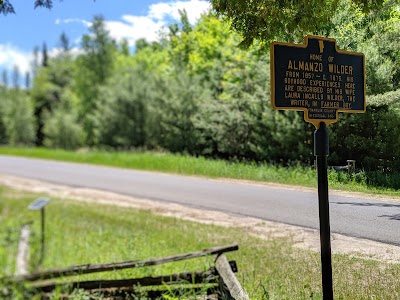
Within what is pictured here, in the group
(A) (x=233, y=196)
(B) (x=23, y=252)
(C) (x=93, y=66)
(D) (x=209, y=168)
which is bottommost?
(B) (x=23, y=252)

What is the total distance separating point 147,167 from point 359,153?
400 inches

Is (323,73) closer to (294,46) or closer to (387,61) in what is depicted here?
(294,46)

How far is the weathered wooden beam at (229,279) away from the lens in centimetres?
379

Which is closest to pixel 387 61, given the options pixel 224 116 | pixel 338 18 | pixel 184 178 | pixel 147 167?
pixel 338 18

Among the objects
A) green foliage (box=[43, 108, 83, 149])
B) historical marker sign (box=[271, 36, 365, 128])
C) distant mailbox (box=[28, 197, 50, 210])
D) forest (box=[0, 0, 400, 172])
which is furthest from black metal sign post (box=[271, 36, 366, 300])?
green foliage (box=[43, 108, 83, 149])

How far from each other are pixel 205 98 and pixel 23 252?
5670 millimetres

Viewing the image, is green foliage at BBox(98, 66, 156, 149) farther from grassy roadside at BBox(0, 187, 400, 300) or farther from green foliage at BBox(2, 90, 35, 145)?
grassy roadside at BBox(0, 187, 400, 300)

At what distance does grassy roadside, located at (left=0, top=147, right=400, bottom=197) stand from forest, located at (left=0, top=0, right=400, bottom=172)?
0.18 metres

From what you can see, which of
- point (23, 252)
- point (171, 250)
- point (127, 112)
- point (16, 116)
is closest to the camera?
point (171, 250)

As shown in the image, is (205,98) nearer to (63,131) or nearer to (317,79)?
(317,79)

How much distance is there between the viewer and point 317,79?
3.32 m

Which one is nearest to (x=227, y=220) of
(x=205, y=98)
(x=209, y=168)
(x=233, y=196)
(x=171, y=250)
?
(x=171, y=250)

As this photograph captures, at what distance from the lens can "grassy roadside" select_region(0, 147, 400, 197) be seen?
3.77m

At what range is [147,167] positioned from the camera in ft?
44.5
